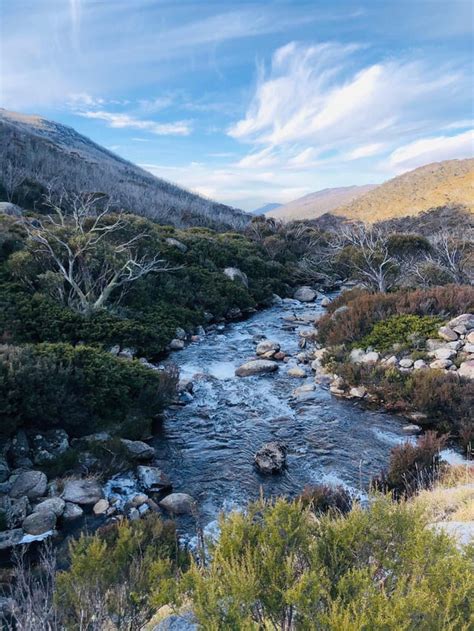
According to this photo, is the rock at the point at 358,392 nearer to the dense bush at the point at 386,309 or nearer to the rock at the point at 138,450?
the dense bush at the point at 386,309

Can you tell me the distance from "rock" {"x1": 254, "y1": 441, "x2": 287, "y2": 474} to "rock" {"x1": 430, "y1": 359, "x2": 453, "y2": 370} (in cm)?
509

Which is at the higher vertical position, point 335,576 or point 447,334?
point 335,576

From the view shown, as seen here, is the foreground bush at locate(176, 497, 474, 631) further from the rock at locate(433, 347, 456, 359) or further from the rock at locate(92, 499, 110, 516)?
the rock at locate(433, 347, 456, 359)

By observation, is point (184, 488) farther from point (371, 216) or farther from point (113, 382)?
point (371, 216)

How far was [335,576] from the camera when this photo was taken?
281 cm

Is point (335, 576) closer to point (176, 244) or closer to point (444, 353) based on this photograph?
point (444, 353)

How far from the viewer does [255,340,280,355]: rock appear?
14.2 metres

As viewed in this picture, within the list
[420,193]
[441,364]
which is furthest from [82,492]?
[420,193]

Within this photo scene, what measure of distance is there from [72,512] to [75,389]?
298cm

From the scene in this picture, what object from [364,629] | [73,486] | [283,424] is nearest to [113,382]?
[73,486]

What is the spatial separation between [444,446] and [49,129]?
116 meters

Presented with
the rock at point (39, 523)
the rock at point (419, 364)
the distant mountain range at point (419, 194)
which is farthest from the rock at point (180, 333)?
the distant mountain range at point (419, 194)

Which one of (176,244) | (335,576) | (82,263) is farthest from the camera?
(176,244)

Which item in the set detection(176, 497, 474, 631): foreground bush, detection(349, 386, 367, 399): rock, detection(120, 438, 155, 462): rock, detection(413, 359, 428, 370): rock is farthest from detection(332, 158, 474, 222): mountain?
detection(176, 497, 474, 631): foreground bush
